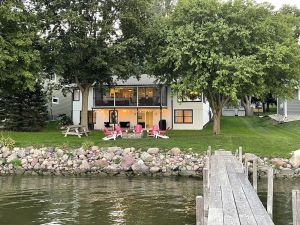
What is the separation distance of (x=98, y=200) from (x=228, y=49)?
54.7 ft

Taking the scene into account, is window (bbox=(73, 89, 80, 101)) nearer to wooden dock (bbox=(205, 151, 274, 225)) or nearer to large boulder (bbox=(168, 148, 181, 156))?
large boulder (bbox=(168, 148, 181, 156))

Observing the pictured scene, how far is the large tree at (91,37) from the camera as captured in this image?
3488 cm

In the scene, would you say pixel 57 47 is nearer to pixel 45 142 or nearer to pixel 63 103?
pixel 45 142

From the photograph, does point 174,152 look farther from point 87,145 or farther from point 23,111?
point 23,111

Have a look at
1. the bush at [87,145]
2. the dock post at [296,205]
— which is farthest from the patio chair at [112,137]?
the dock post at [296,205]

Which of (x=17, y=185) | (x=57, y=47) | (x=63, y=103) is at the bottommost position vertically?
(x=17, y=185)

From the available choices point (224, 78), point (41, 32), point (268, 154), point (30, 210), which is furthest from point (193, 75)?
point (30, 210)

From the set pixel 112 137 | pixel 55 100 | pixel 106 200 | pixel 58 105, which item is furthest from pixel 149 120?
pixel 106 200

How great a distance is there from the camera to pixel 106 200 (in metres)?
19.4

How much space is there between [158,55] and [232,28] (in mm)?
6383

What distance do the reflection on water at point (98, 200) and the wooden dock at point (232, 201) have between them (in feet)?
5.30

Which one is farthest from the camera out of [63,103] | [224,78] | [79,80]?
[63,103]

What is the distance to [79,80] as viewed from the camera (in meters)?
38.9

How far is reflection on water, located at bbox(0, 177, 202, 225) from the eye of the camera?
16125 mm
